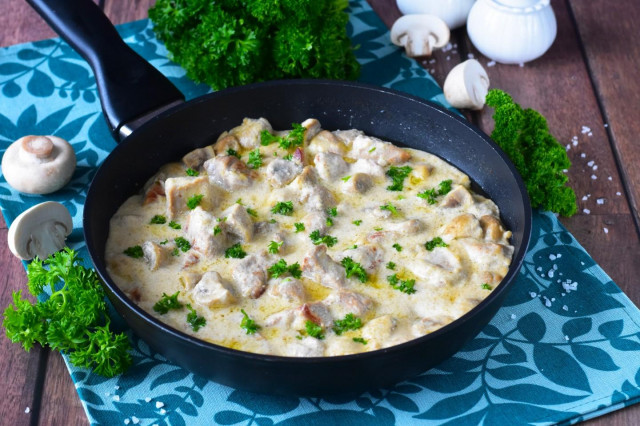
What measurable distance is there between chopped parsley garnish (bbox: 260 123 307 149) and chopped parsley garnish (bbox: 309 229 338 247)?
26.3 inches

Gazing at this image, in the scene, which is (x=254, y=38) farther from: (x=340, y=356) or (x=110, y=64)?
(x=340, y=356)

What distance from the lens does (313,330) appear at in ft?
11.5

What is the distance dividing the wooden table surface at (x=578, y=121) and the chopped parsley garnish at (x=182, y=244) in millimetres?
721

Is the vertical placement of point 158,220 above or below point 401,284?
→ above

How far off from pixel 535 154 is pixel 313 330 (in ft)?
5.42

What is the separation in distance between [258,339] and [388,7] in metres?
3.08

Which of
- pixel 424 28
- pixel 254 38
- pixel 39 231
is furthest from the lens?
pixel 424 28

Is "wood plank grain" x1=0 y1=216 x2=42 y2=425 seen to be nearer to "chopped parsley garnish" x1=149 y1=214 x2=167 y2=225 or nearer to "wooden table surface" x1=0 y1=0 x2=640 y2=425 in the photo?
"wooden table surface" x1=0 y1=0 x2=640 y2=425

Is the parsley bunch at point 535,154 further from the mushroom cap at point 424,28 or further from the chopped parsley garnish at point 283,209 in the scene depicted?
the chopped parsley garnish at point 283,209

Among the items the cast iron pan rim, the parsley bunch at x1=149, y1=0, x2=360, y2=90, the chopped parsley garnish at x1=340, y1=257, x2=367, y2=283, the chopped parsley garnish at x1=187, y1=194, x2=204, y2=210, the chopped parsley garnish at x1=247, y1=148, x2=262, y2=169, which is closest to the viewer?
the cast iron pan rim

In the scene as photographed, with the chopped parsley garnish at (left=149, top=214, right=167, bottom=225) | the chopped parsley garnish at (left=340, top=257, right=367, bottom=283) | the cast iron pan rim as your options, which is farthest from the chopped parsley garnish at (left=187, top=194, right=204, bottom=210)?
the chopped parsley garnish at (left=340, top=257, right=367, bottom=283)

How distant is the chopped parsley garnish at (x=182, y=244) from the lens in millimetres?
3914

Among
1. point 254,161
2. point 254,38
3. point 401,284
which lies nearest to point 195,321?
point 401,284

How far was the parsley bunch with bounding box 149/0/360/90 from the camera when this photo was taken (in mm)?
4812
